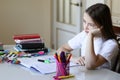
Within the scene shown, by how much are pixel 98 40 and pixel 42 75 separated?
578 millimetres

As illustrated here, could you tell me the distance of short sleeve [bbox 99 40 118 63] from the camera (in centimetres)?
182

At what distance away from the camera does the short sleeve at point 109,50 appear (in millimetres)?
1824

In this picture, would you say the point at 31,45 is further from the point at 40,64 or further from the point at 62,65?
the point at 62,65

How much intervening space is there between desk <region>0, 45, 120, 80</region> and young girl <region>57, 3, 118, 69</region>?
87mm

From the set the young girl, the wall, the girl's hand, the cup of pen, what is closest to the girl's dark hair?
the young girl

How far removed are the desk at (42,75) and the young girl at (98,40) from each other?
87 mm

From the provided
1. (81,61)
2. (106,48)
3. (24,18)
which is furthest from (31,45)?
(24,18)

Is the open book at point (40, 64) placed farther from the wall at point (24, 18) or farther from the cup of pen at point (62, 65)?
the wall at point (24, 18)

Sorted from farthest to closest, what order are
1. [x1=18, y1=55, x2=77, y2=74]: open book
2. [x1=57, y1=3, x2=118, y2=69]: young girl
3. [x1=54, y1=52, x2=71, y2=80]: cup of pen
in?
1. [x1=57, y1=3, x2=118, y2=69]: young girl
2. [x1=18, y1=55, x2=77, y2=74]: open book
3. [x1=54, y1=52, x2=71, y2=80]: cup of pen

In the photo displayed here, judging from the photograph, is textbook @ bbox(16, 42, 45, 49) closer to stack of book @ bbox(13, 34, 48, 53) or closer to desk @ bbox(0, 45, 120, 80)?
stack of book @ bbox(13, 34, 48, 53)

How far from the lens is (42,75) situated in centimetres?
159

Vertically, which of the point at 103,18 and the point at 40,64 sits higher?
the point at 103,18

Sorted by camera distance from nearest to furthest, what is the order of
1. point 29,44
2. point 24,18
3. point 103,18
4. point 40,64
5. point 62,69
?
1. point 62,69
2. point 40,64
3. point 103,18
4. point 29,44
5. point 24,18

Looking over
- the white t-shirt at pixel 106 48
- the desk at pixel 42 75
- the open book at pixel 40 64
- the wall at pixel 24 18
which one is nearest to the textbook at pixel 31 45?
the open book at pixel 40 64
